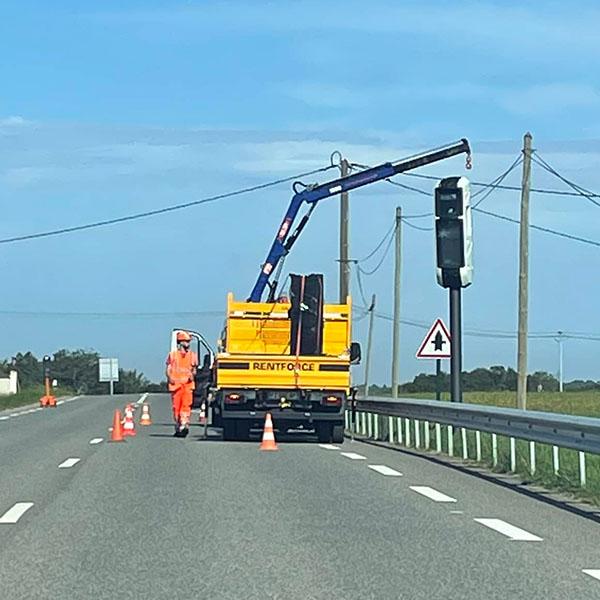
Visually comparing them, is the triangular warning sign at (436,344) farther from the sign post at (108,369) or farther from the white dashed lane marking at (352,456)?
the sign post at (108,369)

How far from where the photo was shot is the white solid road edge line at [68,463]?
19.6m

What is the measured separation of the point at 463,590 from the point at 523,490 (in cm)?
709

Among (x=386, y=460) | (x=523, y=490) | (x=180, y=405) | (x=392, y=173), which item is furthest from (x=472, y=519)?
(x=392, y=173)

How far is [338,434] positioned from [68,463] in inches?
299

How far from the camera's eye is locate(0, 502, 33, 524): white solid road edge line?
13.0 m

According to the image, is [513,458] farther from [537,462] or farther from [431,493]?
[431,493]

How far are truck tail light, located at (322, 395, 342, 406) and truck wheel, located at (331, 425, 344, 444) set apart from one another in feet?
1.56

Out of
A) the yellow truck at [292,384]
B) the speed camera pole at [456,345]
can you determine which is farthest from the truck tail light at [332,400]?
the speed camera pole at [456,345]

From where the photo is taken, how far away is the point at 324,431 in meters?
26.9

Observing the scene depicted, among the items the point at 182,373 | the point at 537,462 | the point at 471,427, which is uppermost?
the point at 182,373

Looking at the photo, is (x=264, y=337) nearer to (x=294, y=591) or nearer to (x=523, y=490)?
(x=523, y=490)

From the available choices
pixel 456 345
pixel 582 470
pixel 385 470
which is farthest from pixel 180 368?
pixel 582 470

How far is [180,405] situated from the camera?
27703 mm

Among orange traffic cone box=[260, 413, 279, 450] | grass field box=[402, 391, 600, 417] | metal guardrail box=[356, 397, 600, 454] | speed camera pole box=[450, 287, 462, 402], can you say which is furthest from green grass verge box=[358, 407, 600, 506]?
grass field box=[402, 391, 600, 417]
